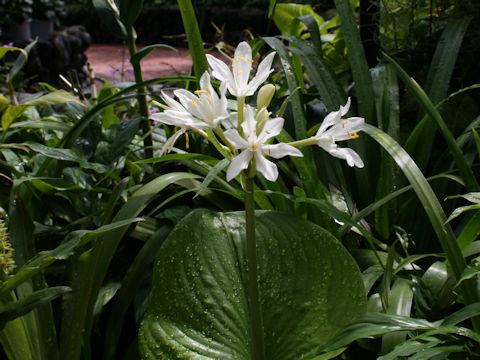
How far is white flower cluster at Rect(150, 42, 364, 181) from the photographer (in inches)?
19.1

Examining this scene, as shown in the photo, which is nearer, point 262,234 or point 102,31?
point 262,234

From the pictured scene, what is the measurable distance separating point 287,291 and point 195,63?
19.6 inches

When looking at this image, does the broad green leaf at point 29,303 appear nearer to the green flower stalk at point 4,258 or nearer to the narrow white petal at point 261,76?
the green flower stalk at point 4,258

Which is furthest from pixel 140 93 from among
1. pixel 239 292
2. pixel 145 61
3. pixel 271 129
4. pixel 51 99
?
pixel 145 61

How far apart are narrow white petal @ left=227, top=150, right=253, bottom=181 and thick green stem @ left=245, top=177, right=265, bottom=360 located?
0.16 feet

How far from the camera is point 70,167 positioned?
109cm

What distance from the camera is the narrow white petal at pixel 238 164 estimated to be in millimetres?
464

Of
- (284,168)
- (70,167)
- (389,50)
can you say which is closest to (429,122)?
(284,168)

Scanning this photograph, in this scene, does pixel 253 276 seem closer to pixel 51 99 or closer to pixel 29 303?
pixel 29 303

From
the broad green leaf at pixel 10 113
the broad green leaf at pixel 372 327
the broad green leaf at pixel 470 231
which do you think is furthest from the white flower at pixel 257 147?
the broad green leaf at pixel 10 113

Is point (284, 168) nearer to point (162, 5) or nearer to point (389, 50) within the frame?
point (389, 50)

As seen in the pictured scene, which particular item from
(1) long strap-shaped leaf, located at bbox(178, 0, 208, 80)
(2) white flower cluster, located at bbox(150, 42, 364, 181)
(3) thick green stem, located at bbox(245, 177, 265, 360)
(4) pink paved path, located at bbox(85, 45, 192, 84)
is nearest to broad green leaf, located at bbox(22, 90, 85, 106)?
(1) long strap-shaped leaf, located at bbox(178, 0, 208, 80)

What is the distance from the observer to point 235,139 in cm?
48

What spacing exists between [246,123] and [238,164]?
45 millimetres
